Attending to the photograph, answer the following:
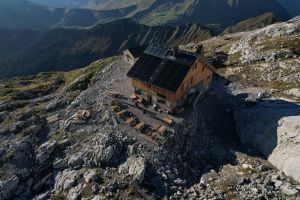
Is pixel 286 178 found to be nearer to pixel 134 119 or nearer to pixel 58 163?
pixel 134 119

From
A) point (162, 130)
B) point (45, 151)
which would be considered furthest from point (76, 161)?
point (162, 130)

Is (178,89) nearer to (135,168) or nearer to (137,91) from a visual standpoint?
(137,91)

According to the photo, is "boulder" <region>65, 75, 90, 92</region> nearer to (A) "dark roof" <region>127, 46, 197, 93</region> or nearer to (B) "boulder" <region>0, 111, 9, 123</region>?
(B) "boulder" <region>0, 111, 9, 123</region>

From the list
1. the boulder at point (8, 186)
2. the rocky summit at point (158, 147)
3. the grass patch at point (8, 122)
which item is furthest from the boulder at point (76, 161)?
the grass patch at point (8, 122)

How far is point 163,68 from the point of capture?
53438mm

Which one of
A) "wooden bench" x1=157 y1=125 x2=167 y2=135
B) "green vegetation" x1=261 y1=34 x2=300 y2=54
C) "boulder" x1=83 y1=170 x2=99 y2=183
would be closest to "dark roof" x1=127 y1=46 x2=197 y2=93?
"wooden bench" x1=157 y1=125 x2=167 y2=135

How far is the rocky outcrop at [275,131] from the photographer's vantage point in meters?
42.3

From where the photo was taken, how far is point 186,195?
40.3 m

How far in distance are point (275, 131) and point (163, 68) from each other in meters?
19.0

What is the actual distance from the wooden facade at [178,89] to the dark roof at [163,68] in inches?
33.5

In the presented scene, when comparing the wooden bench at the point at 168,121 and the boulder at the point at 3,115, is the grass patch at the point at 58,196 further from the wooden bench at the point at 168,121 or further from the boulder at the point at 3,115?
the boulder at the point at 3,115

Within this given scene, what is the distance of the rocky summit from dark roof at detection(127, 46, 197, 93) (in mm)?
5013

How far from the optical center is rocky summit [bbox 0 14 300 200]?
41.3 meters

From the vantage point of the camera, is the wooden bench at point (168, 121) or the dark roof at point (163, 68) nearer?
the wooden bench at point (168, 121)
